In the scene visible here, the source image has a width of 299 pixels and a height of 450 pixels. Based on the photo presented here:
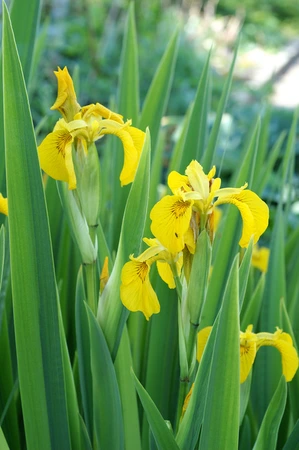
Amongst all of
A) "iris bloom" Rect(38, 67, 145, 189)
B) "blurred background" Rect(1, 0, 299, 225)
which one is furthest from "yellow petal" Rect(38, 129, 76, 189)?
"blurred background" Rect(1, 0, 299, 225)

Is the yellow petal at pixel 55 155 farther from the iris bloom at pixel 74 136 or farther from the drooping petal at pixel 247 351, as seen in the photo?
the drooping petal at pixel 247 351

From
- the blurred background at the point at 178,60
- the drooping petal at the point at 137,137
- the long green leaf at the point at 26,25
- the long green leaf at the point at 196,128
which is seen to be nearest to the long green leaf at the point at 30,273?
the drooping petal at the point at 137,137

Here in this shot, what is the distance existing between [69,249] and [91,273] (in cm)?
31

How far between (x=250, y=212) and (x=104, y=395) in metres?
0.23

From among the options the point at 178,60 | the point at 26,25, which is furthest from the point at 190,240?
the point at 178,60

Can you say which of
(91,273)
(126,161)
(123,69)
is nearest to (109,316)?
(91,273)

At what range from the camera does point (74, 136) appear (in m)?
0.58

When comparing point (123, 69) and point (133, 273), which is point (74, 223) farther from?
point (123, 69)

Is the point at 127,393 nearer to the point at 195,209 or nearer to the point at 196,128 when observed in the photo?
the point at 195,209

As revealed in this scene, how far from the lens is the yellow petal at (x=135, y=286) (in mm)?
547

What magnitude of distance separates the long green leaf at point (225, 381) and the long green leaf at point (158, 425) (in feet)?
0.15

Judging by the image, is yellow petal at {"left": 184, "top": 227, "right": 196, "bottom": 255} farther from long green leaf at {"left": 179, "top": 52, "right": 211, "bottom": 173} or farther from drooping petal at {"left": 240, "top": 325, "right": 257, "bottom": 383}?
long green leaf at {"left": 179, "top": 52, "right": 211, "bottom": 173}

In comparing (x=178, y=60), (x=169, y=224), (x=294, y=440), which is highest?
(x=178, y=60)

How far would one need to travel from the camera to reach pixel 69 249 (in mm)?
905
